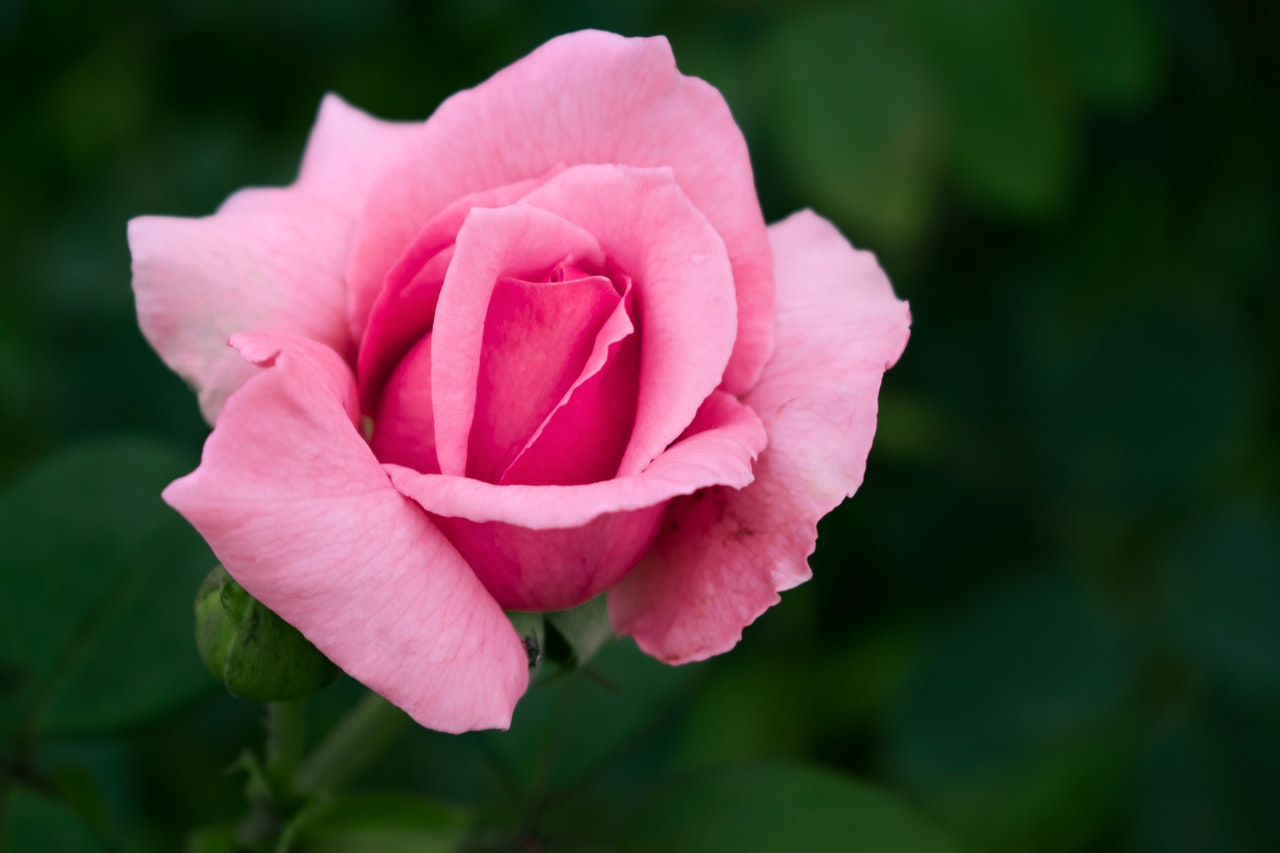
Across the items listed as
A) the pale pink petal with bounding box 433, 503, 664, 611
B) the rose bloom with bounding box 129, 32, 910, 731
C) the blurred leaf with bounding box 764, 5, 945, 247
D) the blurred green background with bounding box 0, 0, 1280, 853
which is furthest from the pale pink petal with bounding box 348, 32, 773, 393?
the blurred leaf with bounding box 764, 5, 945, 247

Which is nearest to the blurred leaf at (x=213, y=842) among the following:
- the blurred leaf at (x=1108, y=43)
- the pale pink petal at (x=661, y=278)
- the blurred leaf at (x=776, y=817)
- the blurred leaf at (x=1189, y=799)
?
the blurred leaf at (x=776, y=817)

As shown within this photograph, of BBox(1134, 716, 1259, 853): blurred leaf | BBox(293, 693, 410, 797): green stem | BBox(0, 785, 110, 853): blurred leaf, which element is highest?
BBox(293, 693, 410, 797): green stem

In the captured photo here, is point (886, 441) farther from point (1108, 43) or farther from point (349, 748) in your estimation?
point (349, 748)

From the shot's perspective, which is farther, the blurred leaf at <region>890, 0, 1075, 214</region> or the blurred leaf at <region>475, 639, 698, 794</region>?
the blurred leaf at <region>890, 0, 1075, 214</region>

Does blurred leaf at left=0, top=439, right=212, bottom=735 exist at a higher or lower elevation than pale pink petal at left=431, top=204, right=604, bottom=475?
lower

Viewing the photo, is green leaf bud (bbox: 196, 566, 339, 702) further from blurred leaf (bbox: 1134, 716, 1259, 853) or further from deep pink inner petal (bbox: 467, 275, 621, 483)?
blurred leaf (bbox: 1134, 716, 1259, 853)

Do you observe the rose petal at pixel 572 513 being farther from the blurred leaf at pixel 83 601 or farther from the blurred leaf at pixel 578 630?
the blurred leaf at pixel 83 601

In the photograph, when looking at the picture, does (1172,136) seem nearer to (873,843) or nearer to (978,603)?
(978,603)

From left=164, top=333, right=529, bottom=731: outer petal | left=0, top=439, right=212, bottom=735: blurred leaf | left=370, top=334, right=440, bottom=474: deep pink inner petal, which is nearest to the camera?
left=164, top=333, right=529, bottom=731: outer petal
